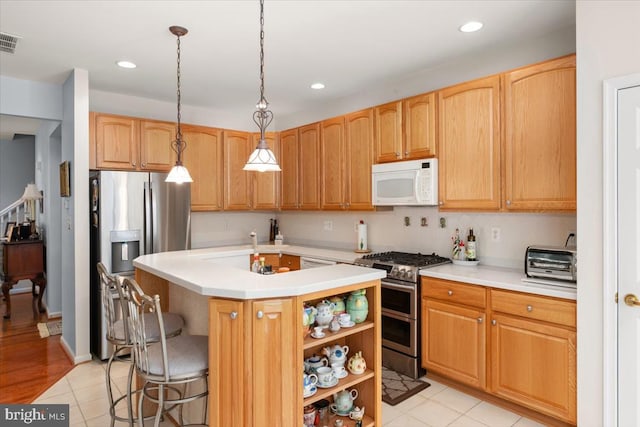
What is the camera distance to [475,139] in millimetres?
3010

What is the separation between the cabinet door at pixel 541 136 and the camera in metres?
2.52

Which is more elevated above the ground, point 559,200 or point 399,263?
point 559,200

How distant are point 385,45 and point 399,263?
1.74m

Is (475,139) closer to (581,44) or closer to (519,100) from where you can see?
(519,100)

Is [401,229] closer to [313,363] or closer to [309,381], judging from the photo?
[313,363]

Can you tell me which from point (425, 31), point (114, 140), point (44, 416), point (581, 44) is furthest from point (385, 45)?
point (44, 416)

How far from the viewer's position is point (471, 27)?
2701 mm

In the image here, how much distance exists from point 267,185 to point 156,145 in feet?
4.67

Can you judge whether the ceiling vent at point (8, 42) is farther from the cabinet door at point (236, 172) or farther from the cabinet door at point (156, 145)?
the cabinet door at point (236, 172)

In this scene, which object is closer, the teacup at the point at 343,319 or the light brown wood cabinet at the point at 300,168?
the teacup at the point at 343,319

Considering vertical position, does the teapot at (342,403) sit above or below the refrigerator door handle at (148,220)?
below

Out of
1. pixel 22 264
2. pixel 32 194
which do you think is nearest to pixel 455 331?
pixel 22 264

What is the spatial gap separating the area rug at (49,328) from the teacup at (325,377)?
153 inches

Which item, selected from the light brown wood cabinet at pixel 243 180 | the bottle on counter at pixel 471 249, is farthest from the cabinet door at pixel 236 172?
the bottle on counter at pixel 471 249
